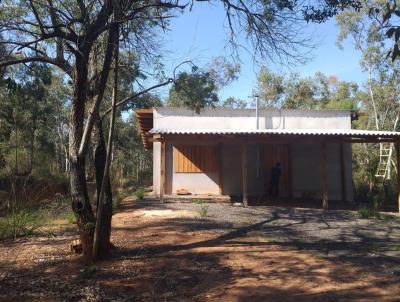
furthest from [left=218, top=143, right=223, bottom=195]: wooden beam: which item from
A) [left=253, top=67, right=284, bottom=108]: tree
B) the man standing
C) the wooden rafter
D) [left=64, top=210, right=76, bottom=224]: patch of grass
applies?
[left=253, top=67, right=284, bottom=108]: tree

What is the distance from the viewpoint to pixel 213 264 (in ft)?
25.5

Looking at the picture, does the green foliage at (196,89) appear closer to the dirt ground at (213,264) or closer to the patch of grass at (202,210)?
the dirt ground at (213,264)

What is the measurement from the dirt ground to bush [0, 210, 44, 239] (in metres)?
0.31

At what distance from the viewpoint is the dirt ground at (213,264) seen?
6.33m

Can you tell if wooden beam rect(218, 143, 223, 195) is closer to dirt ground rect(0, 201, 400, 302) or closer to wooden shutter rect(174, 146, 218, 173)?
wooden shutter rect(174, 146, 218, 173)

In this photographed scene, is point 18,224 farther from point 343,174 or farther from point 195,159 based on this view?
point 343,174

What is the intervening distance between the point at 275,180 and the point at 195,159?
3160 mm

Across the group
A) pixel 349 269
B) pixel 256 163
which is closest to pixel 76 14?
pixel 349 269

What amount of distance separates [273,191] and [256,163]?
130 cm

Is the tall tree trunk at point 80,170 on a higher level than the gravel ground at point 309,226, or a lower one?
higher

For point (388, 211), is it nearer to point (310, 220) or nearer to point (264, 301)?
point (310, 220)

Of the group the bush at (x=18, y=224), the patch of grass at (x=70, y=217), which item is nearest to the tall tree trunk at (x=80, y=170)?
the bush at (x=18, y=224)

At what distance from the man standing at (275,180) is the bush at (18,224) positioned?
9.80 m

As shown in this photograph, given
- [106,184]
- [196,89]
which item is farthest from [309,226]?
[106,184]
